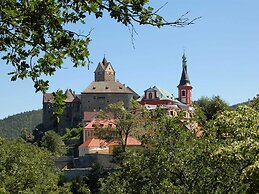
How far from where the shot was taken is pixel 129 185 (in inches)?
800

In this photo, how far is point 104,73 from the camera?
113 m

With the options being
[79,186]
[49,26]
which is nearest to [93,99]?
[79,186]

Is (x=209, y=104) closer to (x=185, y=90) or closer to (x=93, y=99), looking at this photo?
(x=185, y=90)

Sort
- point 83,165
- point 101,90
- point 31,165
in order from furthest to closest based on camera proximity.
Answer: point 101,90 → point 83,165 → point 31,165

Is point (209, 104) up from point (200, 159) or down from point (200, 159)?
up

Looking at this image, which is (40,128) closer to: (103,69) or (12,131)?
(103,69)

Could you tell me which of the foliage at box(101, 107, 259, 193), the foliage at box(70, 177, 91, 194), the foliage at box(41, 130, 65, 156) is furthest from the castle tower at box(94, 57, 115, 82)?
the foliage at box(101, 107, 259, 193)

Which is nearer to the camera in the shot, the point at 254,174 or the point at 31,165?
the point at 254,174

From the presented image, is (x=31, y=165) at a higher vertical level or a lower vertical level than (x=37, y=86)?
lower

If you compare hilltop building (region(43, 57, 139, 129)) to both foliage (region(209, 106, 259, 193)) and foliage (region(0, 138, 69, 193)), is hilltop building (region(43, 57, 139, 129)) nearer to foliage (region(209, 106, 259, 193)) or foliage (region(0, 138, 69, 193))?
foliage (region(0, 138, 69, 193))

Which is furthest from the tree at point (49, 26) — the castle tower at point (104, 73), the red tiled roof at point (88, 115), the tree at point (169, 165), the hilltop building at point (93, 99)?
the castle tower at point (104, 73)

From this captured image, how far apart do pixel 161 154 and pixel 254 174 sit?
8.46 meters

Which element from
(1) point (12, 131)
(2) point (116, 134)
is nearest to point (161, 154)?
(2) point (116, 134)

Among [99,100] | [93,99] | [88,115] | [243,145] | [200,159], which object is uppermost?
[93,99]
